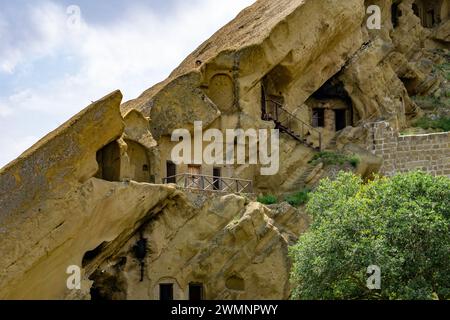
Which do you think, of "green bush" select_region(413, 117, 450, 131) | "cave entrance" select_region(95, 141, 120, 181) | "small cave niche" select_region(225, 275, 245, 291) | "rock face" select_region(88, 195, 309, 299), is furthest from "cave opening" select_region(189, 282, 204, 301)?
"green bush" select_region(413, 117, 450, 131)

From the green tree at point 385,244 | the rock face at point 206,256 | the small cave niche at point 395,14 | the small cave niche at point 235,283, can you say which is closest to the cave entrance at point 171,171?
the rock face at point 206,256

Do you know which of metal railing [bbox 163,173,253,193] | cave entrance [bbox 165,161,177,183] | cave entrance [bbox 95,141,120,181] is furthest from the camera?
cave entrance [bbox 165,161,177,183]

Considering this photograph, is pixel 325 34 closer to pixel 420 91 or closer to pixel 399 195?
pixel 420 91

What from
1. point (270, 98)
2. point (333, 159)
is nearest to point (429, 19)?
point (270, 98)

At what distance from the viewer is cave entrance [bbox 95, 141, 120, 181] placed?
3073 centimetres

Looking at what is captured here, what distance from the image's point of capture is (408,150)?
3831 centimetres

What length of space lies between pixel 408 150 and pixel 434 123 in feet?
16.8

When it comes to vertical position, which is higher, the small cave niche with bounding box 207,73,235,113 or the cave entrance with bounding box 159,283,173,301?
the small cave niche with bounding box 207,73,235,113

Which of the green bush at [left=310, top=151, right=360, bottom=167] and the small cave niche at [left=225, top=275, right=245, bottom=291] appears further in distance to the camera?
the green bush at [left=310, top=151, right=360, bottom=167]

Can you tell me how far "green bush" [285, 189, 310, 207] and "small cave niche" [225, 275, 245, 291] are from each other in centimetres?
420

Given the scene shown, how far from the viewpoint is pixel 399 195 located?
27297 mm

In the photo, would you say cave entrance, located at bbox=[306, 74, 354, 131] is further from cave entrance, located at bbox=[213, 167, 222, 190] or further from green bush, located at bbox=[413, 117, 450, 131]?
cave entrance, located at bbox=[213, 167, 222, 190]

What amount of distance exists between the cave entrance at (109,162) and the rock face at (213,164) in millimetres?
48

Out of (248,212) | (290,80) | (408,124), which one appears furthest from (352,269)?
(408,124)
